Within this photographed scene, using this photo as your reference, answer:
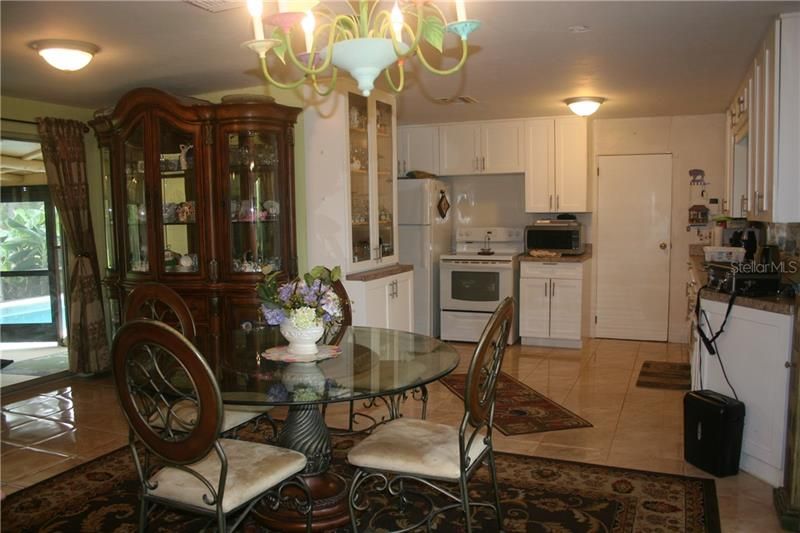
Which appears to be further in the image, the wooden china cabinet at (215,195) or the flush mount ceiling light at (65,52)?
the wooden china cabinet at (215,195)

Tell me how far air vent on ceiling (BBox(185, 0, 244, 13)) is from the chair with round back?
151cm

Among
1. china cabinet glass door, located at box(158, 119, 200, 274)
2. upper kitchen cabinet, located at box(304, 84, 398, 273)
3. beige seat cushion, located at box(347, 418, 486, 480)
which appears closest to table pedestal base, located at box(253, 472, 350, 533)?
beige seat cushion, located at box(347, 418, 486, 480)

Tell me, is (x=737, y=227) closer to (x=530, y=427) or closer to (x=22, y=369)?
(x=530, y=427)

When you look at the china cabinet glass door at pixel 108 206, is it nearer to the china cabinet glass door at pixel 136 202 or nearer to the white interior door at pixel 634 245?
the china cabinet glass door at pixel 136 202

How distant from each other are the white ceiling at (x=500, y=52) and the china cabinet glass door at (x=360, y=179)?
1.42 feet

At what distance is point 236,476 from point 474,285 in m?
4.39

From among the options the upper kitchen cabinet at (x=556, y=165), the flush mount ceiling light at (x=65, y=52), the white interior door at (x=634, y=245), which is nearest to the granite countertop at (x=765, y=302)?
the upper kitchen cabinet at (x=556, y=165)

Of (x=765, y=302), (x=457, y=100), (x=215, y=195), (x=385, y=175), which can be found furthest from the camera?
(x=457, y=100)

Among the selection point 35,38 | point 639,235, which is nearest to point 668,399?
point 639,235

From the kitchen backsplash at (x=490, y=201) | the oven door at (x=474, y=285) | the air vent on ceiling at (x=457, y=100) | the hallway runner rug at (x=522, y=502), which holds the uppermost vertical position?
the air vent on ceiling at (x=457, y=100)

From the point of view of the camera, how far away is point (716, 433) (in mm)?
3166

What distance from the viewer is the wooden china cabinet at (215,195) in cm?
448

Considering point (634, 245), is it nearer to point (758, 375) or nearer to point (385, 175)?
point (385, 175)

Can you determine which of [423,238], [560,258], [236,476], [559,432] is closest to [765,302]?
[559,432]
